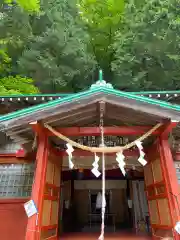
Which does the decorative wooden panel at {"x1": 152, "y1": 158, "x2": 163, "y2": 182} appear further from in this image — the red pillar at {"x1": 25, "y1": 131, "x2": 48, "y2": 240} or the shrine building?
the red pillar at {"x1": 25, "y1": 131, "x2": 48, "y2": 240}

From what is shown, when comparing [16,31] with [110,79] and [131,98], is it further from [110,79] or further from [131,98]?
[131,98]

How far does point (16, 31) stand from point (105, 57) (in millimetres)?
7285

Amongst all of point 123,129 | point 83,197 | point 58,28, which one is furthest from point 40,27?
point 123,129

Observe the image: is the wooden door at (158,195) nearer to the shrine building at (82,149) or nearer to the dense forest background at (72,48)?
the shrine building at (82,149)

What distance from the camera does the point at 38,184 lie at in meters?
5.11

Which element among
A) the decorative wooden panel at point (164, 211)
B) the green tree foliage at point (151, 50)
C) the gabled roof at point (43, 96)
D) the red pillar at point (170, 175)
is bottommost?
the decorative wooden panel at point (164, 211)

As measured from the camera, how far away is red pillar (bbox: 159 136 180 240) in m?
4.93

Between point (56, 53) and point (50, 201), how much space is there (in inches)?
427

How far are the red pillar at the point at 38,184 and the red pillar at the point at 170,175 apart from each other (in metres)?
2.79

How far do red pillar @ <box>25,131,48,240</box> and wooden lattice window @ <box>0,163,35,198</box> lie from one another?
2282 millimetres

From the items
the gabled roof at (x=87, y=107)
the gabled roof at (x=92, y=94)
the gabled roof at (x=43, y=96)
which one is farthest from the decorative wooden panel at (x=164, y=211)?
the gabled roof at (x=43, y=96)

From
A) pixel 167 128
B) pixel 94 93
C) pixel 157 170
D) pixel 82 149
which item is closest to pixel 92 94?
pixel 94 93

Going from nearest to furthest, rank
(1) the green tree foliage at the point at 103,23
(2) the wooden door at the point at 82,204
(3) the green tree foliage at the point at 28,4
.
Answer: (3) the green tree foliage at the point at 28,4 → (2) the wooden door at the point at 82,204 → (1) the green tree foliage at the point at 103,23

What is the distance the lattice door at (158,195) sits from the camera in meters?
5.28
